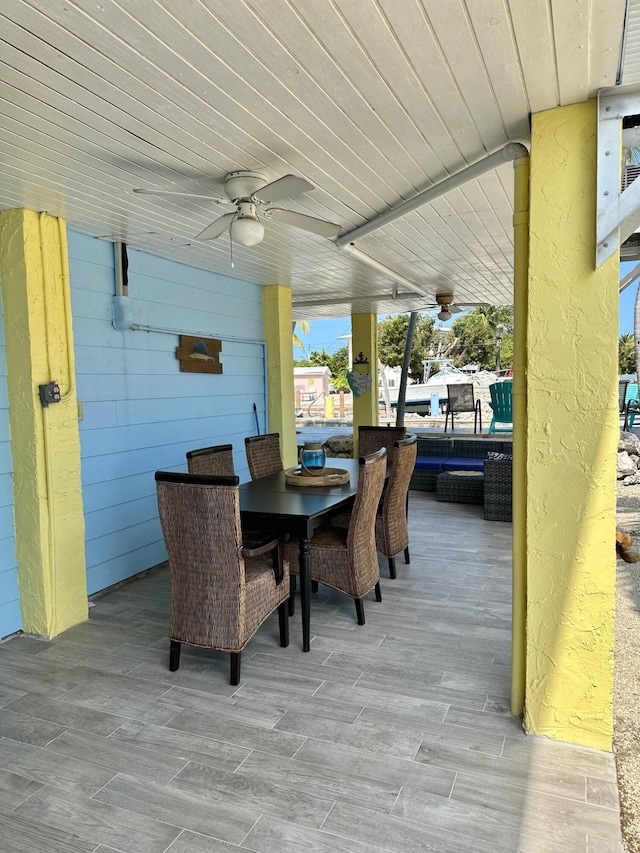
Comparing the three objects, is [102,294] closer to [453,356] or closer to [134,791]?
[134,791]

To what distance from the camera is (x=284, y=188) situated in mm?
2346

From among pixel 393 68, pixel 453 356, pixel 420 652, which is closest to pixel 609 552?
pixel 420 652

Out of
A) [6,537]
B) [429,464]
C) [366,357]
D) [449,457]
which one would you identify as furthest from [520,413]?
[366,357]

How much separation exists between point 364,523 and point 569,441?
55.2 inches

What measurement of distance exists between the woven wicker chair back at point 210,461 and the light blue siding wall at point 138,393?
60cm

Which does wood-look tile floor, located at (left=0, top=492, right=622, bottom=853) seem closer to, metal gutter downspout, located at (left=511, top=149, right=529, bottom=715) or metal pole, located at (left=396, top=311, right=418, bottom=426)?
metal gutter downspout, located at (left=511, top=149, right=529, bottom=715)

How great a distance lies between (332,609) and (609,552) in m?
1.90

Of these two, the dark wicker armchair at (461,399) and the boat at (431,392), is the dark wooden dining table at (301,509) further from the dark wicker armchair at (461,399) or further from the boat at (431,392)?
the boat at (431,392)

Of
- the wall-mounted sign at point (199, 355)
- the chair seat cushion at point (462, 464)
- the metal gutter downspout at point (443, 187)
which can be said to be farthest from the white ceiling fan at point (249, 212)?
the chair seat cushion at point (462, 464)

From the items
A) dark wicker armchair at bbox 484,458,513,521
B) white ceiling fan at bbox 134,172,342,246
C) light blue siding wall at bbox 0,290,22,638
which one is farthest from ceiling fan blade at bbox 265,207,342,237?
dark wicker armchair at bbox 484,458,513,521

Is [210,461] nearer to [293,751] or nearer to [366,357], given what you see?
[293,751]

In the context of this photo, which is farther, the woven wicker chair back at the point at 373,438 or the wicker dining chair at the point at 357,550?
the woven wicker chair back at the point at 373,438

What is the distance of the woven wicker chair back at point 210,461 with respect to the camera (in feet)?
12.2

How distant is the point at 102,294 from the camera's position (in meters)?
3.89
